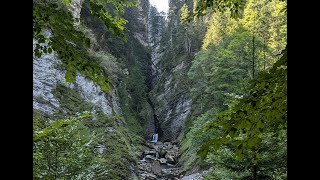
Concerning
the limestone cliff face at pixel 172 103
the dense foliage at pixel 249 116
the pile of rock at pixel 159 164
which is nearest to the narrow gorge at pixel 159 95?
the dense foliage at pixel 249 116

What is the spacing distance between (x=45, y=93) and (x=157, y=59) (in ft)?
151

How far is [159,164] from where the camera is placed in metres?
25.8

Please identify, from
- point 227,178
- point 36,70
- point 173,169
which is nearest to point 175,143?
point 173,169

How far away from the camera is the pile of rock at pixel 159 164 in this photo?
21.3 meters

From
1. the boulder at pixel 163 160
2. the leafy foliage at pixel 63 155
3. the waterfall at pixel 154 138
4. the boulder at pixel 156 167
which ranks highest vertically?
the leafy foliage at pixel 63 155

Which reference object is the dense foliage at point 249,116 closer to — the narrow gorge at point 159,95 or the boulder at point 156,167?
the narrow gorge at point 159,95

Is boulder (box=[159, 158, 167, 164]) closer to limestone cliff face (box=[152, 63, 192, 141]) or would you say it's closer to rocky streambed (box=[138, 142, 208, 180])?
rocky streambed (box=[138, 142, 208, 180])

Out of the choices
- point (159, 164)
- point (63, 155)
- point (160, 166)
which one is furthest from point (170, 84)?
point (63, 155)

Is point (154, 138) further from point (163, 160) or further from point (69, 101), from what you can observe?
point (69, 101)
